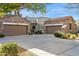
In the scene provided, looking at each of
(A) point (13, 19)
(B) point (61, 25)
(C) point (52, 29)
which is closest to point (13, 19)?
(A) point (13, 19)

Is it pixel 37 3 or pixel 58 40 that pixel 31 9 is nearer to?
pixel 37 3

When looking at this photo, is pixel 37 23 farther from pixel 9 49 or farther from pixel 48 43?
pixel 9 49

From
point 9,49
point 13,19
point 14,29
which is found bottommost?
point 9,49

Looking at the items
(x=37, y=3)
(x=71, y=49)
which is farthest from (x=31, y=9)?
(x=71, y=49)

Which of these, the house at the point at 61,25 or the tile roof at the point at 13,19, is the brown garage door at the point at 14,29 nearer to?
the tile roof at the point at 13,19

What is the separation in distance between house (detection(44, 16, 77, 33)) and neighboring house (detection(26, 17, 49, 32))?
7cm

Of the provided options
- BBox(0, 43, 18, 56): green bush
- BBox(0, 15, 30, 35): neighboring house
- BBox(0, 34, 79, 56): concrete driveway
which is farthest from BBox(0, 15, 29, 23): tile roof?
BBox(0, 43, 18, 56): green bush

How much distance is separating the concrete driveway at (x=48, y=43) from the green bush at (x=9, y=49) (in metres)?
0.08

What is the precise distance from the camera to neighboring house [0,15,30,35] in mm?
2730

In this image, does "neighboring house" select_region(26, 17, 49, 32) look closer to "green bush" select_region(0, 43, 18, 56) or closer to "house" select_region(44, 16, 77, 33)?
"house" select_region(44, 16, 77, 33)

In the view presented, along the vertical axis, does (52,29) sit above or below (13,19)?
below

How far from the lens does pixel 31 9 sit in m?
2.71

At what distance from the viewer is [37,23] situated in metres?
2.74

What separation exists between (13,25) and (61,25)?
2.17ft
